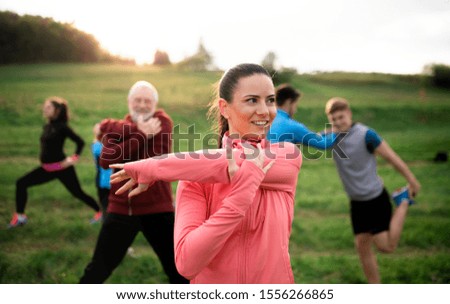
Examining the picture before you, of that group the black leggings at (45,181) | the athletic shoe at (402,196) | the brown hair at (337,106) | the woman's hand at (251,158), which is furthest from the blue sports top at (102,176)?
the woman's hand at (251,158)

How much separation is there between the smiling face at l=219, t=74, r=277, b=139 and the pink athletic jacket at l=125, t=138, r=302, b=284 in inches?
2.7

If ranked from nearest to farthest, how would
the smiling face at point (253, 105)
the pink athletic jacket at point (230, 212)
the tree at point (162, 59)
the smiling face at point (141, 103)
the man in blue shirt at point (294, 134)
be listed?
the pink athletic jacket at point (230, 212) < the smiling face at point (253, 105) < the smiling face at point (141, 103) < the man in blue shirt at point (294, 134) < the tree at point (162, 59)

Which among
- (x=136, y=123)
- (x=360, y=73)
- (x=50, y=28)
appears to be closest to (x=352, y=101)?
(x=360, y=73)

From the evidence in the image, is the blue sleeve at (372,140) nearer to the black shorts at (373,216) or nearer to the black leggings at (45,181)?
the black shorts at (373,216)

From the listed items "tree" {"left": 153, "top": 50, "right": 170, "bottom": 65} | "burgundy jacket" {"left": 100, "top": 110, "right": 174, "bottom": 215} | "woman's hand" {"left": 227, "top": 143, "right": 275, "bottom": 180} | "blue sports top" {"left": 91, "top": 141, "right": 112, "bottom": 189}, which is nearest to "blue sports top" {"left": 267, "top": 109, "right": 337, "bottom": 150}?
"burgundy jacket" {"left": 100, "top": 110, "right": 174, "bottom": 215}

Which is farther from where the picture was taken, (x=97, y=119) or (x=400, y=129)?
(x=400, y=129)

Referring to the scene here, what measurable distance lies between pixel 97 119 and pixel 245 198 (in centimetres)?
1269

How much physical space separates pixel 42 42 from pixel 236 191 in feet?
29.5

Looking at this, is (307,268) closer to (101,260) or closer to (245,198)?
(101,260)

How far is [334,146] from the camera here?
466cm

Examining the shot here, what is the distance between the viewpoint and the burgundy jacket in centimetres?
351

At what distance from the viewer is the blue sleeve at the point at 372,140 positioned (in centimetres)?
457

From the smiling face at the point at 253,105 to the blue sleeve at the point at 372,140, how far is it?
3.15 metres
